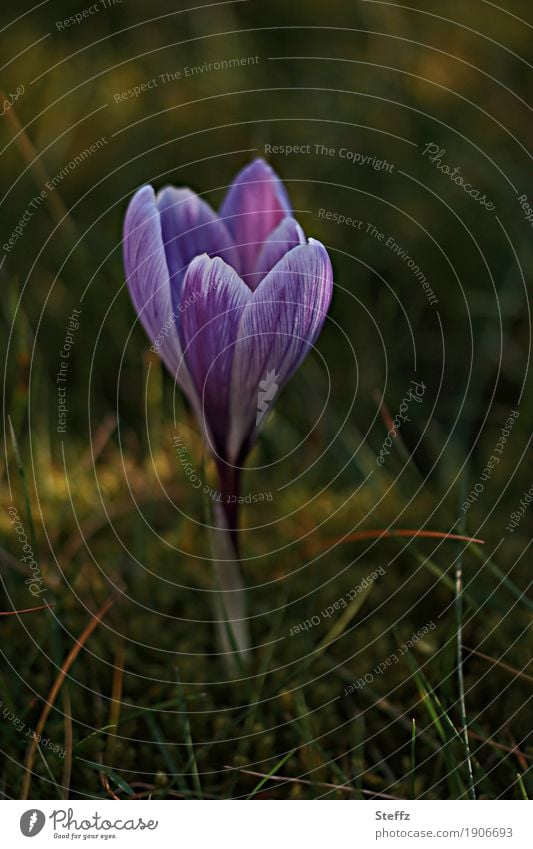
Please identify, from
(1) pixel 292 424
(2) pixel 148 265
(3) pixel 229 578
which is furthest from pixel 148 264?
(1) pixel 292 424

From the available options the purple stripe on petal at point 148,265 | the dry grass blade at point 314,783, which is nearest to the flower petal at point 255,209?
the purple stripe on petal at point 148,265

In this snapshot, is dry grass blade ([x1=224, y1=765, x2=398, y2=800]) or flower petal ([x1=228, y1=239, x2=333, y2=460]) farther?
dry grass blade ([x1=224, y1=765, x2=398, y2=800])

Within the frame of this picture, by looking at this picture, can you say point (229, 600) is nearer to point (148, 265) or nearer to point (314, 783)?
point (314, 783)

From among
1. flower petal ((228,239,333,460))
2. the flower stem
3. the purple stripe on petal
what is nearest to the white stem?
the flower stem

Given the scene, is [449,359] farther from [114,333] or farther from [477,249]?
[114,333]

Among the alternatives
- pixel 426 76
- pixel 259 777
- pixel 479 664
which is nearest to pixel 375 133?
pixel 426 76

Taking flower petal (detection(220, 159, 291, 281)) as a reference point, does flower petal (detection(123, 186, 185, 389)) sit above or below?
below

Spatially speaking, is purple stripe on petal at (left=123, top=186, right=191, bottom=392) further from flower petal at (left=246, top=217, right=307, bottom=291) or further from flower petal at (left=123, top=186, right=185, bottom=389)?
flower petal at (left=246, top=217, right=307, bottom=291)
